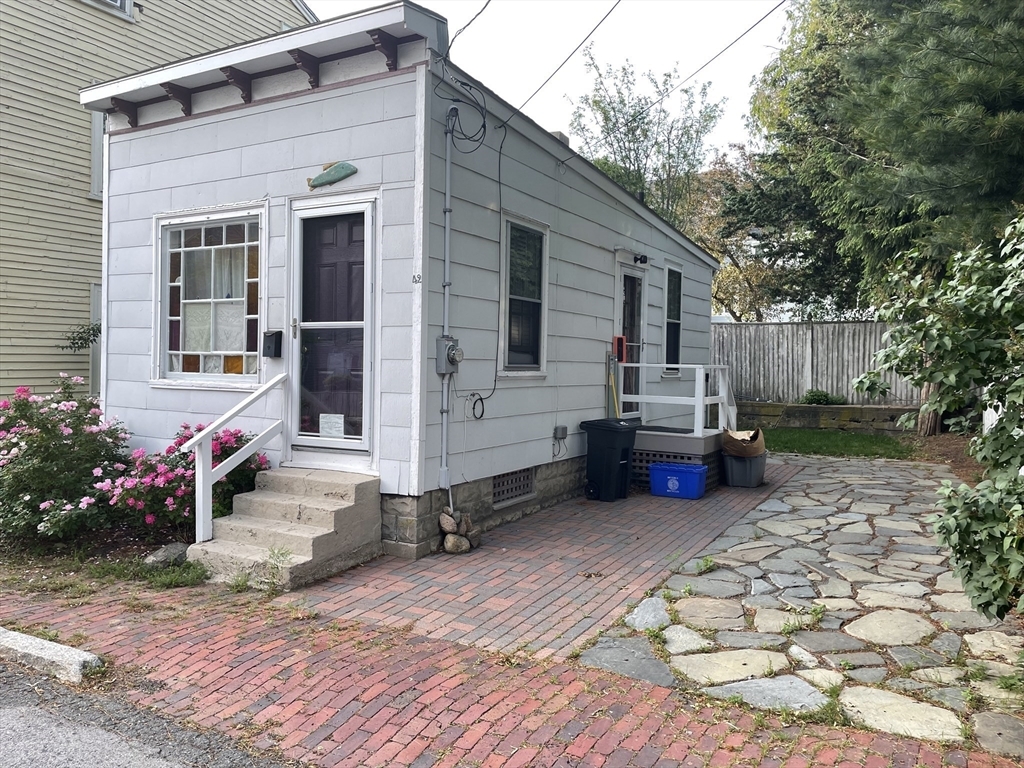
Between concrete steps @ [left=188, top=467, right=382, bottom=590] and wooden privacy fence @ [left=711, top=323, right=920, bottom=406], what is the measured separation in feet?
36.2

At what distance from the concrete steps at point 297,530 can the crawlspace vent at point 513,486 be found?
143cm

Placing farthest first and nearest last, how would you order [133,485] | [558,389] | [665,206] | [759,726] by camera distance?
1. [665,206]
2. [558,389]
3. [133,485]
4. [759,726]

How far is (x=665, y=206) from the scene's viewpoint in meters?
23.3

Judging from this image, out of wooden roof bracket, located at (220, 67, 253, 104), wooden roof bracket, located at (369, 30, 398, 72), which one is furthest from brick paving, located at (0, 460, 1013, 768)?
wooden roof bracket, located at (220, 67, 253, 104)

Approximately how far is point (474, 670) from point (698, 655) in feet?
3.78

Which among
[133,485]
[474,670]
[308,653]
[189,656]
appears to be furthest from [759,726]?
[133,485]

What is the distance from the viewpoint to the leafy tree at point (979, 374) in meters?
3.18

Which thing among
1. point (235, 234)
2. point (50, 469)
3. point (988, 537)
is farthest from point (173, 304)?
point (988, 537)

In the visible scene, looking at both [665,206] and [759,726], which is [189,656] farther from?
[665,206]

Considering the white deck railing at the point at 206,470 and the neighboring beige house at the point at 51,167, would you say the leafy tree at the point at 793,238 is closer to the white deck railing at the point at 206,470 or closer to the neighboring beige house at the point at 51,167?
the neighboring beige house at the point at 51,167

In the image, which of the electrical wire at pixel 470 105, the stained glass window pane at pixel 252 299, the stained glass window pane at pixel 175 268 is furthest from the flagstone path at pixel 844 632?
the stained glass window pane at pixel 175 268

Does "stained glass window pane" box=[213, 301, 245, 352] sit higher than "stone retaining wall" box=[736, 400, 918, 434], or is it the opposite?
"stained glass window pane" box=[213, 301, 245, 352]

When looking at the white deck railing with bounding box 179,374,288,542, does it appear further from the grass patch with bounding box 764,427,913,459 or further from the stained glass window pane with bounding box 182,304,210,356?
the grass patch with bounding box 764,427,913,459

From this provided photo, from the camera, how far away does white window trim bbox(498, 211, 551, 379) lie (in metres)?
6.86
